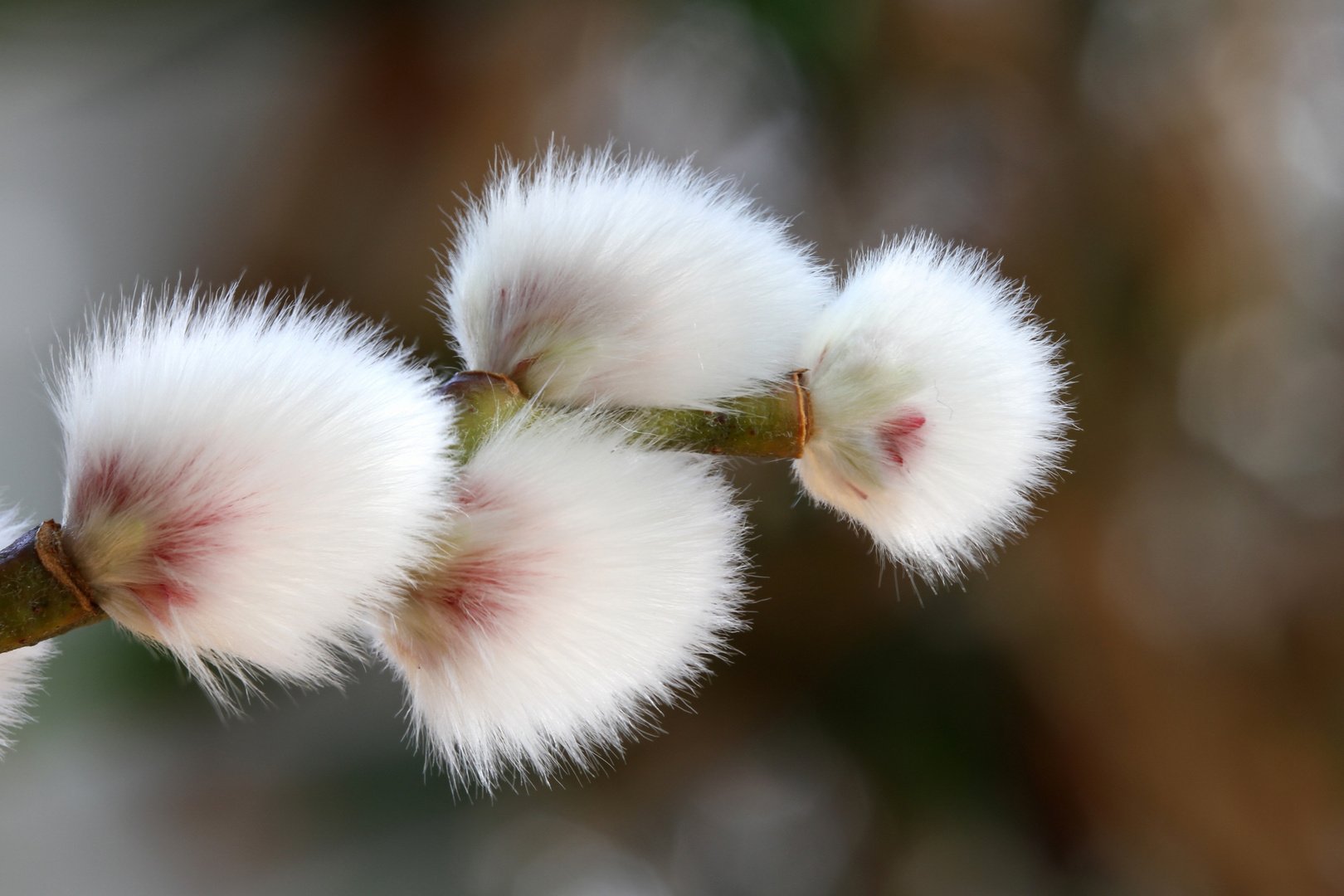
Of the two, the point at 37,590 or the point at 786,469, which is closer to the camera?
the point at 37,590

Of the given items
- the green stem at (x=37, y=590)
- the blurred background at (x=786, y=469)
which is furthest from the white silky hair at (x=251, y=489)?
the blurred background at (x=786, y=469)

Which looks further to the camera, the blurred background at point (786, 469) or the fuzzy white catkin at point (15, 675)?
the blurred background at point (786, 469)

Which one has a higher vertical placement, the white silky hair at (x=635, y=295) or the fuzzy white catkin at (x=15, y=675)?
the white silky hair at (x=635, y=295)

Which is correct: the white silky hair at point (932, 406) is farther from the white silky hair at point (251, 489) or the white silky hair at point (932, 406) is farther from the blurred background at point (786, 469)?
the blurred background at point (786, 469)

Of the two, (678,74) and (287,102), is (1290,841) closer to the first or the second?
(678,74)

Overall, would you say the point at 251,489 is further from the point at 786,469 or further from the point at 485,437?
the point at 786,469

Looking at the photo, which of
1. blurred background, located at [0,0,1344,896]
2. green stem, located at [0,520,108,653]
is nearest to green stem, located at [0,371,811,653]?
green stem, located at [0,520,108,653]

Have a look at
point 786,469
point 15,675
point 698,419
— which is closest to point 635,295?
point 698,419
